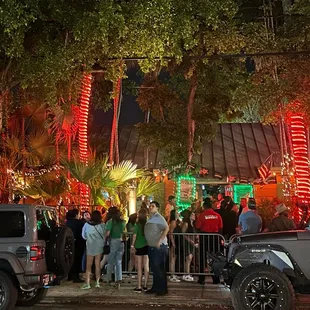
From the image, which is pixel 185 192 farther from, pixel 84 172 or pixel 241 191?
pixel 84 172

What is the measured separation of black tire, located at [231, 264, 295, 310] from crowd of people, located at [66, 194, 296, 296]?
7.65ft

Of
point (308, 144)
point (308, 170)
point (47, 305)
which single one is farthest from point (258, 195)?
point (47, 305)

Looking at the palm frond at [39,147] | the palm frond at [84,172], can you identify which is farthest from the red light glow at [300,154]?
the palm frond at [39,147]

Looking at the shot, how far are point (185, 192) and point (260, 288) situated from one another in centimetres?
1153

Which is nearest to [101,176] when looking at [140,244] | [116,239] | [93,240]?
[116,239]

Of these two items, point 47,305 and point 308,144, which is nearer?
point 47,305

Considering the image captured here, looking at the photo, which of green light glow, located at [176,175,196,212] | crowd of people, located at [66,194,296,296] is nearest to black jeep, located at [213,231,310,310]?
crowd of people, located at [66,194,296,296]

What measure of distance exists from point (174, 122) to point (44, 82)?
12.6 meters

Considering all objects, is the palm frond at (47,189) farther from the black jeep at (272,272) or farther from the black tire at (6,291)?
the black jeep at (272,272)

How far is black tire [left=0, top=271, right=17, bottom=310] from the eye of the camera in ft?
26.3

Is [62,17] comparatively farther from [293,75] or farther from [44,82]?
[293,75]

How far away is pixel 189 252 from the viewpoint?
463 inches

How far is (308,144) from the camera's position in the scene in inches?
627

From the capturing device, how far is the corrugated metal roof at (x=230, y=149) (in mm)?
22594
